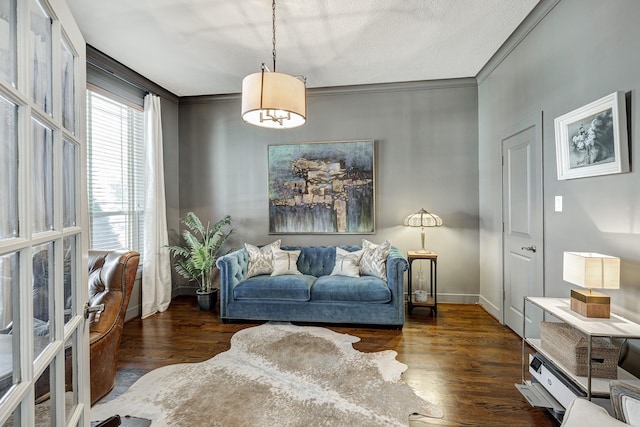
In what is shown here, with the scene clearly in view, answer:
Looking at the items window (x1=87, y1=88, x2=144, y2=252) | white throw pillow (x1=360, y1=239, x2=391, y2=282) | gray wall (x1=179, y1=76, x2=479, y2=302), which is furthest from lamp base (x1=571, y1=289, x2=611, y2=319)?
window (x1=87, y1=88, x2=144, y2=252)

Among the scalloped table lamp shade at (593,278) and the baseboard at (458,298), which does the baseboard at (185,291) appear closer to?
the baseboard at (458,298)

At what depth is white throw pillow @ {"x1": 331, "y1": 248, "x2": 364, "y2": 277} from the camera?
3.72m

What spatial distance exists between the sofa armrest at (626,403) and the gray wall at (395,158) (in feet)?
10.3

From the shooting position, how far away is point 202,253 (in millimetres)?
4082

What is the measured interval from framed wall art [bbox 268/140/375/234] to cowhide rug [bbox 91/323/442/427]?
1826 millimetres

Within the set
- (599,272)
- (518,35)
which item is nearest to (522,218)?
(599,272)

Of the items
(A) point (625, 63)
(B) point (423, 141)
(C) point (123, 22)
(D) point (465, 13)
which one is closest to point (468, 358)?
(A) point (625, 63)

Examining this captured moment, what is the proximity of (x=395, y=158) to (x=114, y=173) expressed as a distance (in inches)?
136

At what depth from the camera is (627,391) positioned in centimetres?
108

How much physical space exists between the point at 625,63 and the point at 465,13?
1315 millimetres

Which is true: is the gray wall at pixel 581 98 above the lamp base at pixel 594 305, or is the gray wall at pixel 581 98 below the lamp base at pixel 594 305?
above

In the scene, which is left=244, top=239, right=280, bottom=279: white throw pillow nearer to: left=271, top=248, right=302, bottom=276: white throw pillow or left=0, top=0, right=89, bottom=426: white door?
left=271, top=248, right=302, bottom=276: white throw pillow

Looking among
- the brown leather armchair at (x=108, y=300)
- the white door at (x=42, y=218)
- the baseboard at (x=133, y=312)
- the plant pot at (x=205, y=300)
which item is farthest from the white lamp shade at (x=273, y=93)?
the baseboard at (x=133, y=312)

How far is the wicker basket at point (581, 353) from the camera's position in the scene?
5.58 ft
